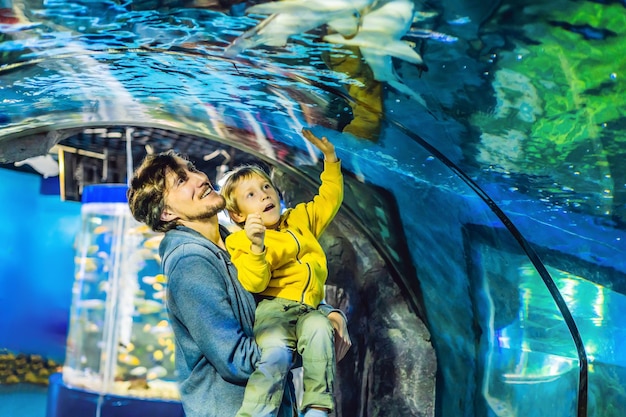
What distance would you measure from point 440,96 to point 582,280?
111 centimetres

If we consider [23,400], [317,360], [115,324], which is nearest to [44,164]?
[115,324]

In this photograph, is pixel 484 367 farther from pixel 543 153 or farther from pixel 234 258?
pixel 234 258

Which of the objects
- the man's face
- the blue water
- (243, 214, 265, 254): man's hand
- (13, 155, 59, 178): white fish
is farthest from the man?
the blue water

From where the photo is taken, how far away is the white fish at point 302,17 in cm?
219

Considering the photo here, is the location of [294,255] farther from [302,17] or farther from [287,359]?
[302,17]

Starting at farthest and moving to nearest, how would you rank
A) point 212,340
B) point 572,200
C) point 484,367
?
point 484,367 → point 572,200 → point 212,340

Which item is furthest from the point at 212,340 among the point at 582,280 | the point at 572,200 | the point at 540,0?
the point at 582,280

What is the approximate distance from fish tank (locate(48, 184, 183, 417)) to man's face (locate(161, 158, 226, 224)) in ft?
5.22

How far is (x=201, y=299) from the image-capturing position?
86.4 inches

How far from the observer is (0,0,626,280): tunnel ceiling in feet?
7.29

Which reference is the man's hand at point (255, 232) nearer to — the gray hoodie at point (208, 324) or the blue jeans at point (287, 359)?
the gray hoodie at point (208, 324)

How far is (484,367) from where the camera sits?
3.73m

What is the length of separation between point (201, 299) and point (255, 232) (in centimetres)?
26

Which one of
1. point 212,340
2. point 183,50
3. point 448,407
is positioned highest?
point 183,50
